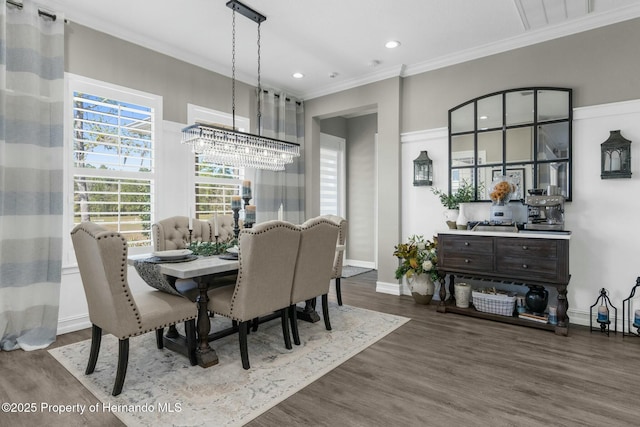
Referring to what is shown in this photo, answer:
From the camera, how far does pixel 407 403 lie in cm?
200

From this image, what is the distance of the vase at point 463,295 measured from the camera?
370 cm

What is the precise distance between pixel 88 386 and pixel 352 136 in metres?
5.57

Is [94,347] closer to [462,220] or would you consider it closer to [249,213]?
[249,213]

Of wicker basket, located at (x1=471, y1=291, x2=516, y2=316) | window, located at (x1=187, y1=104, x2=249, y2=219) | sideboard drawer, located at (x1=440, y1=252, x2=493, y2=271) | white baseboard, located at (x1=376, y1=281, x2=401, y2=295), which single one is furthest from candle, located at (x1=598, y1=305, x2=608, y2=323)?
window, located at (x1=187, y1=104, x2=249, y2=219)

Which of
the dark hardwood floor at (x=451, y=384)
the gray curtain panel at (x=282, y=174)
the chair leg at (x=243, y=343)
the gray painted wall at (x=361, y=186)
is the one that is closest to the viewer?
A: the dark hardwood floor at (x=451, y=384)

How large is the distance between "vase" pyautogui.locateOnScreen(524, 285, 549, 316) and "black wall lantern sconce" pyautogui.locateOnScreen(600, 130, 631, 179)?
1185mm

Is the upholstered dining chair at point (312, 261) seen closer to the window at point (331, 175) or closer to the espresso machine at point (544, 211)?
the espresso machine at point (544, 211)

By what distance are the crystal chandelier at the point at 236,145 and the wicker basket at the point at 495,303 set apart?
249 cm

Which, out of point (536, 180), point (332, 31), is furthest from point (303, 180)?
point (536, 180)

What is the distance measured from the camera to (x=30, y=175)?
113 inches

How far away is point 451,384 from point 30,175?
3.57 meters

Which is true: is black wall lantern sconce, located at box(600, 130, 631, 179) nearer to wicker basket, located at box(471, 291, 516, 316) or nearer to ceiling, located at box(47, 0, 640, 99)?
ceiling, located at box(47, 0, 640, 99)

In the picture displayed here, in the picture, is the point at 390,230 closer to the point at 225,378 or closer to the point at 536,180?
the point at 536,180

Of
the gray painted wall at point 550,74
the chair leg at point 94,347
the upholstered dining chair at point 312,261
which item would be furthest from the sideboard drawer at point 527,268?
the chair leg at point 94,347
